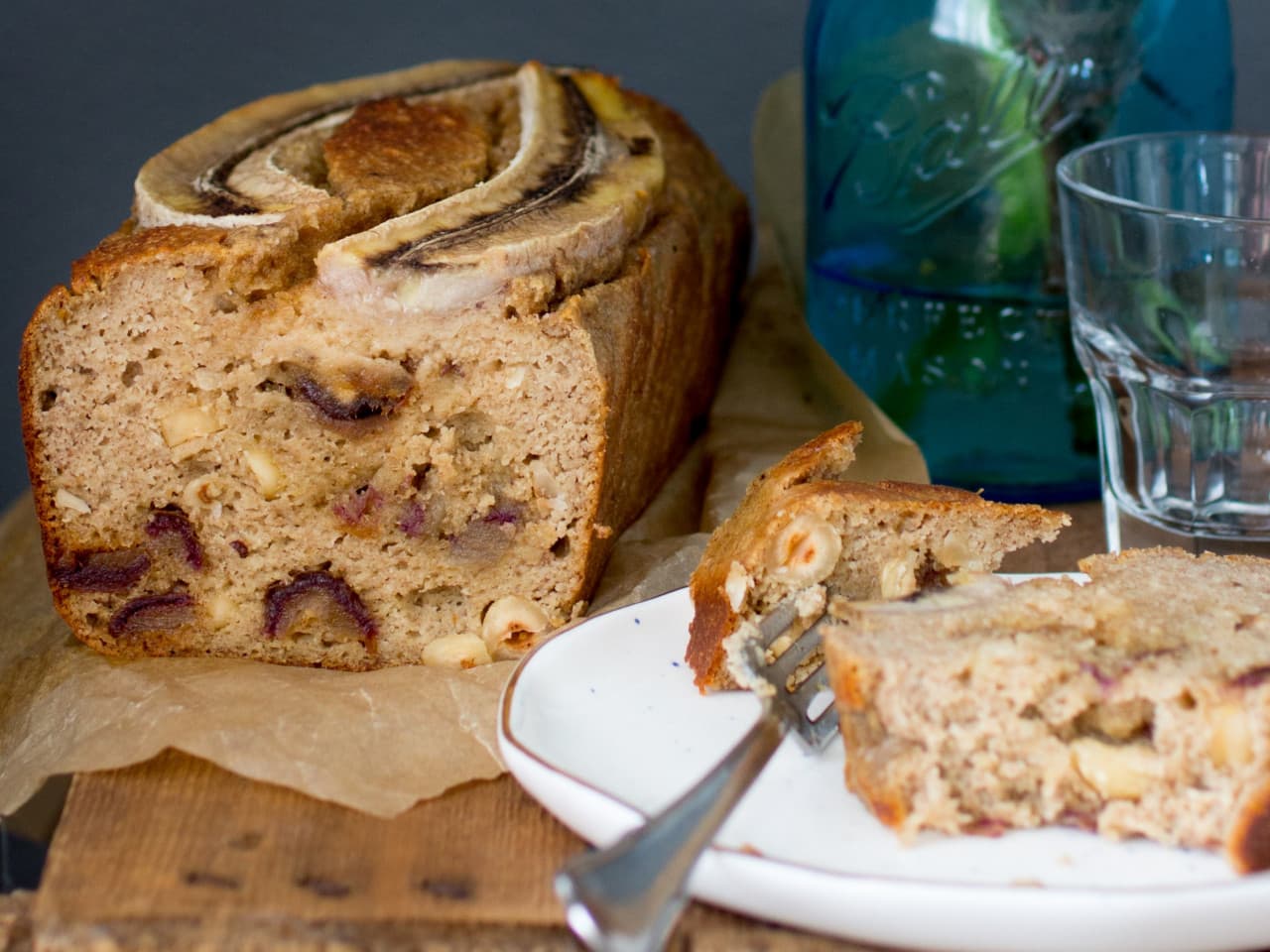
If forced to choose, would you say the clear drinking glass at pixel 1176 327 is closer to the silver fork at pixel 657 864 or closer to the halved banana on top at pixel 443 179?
the halved banana on top at pixel 443 179

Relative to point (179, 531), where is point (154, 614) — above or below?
below

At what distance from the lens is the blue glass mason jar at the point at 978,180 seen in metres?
2.73

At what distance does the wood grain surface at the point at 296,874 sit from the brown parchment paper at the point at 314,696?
3 cm

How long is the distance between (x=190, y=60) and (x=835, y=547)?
2617 mm

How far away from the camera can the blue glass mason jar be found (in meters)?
2.73

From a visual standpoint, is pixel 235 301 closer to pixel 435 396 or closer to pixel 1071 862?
pixel 435 396

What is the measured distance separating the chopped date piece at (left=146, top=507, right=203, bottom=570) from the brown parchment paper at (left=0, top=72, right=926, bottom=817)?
0.50ft

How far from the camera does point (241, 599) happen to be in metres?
2.30

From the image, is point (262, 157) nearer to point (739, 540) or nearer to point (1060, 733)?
point (739, 540)

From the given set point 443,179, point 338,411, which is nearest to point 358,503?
point 338,411

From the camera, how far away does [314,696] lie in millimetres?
2082

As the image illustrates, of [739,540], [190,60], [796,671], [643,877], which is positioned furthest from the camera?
[190,60]

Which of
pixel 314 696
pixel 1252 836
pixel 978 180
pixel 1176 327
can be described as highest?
pixel 978 180

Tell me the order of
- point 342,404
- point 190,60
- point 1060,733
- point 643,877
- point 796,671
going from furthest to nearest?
point 190,60, point 342,404, point 796,671, point 1060,733, point 643,877
